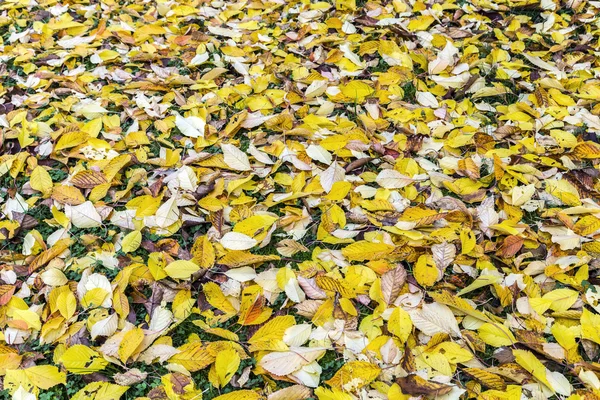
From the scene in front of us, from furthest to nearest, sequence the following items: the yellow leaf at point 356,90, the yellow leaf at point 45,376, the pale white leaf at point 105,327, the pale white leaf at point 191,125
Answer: the yellow leaf at point 356,90 → the pale white leaf at point 191,125 → the pale white leaf at point 105,327 → the yellow leaf at point 45,376

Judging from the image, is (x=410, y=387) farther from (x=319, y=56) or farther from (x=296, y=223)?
(x=319, y=56)

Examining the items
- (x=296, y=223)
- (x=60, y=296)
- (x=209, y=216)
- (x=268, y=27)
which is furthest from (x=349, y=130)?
(x=60, y=296)

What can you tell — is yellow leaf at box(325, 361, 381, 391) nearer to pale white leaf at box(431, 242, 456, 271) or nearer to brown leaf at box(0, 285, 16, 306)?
pale white leaf at box(431, 242, 456, 271)

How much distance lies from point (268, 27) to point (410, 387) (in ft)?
7.77

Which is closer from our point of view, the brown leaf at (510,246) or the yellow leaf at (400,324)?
the yellow leaf at (400,324)

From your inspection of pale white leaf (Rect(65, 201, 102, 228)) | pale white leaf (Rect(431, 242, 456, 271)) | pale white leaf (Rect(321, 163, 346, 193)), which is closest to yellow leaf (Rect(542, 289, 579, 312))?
pale white leaf (Rect(431, 242, 456, 271))

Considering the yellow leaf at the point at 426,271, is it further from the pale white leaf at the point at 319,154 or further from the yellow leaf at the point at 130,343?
the yellow leaf at the point at 130,343

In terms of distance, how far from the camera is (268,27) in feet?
10.2

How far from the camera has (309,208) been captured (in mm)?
2004

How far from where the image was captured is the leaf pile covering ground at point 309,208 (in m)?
1.55

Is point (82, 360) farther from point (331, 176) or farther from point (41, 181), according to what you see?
point (331, 176)

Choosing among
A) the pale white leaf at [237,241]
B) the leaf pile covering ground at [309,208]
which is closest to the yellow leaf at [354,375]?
the leaf pile covering ground at [309,208]

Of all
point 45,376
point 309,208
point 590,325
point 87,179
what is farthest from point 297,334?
point 87,179

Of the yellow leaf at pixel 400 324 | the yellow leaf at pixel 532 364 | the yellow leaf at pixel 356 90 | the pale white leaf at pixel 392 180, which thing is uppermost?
the yellow leaf at pixel 356 90
